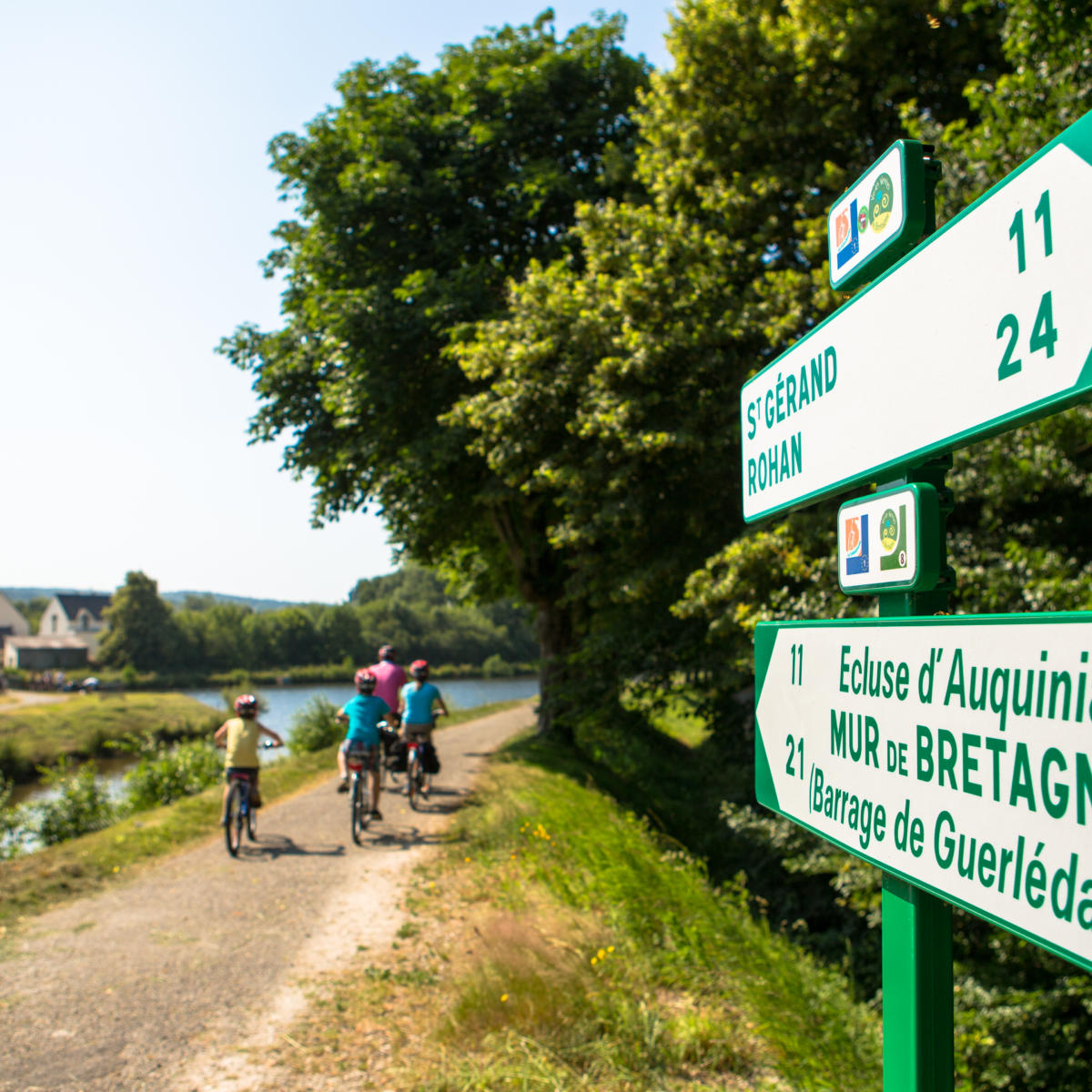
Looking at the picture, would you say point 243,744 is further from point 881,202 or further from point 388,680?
point 881,202

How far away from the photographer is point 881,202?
1.90m

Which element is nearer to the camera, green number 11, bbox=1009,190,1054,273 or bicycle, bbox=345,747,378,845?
green number 11, bbox=1009,190,1054,273

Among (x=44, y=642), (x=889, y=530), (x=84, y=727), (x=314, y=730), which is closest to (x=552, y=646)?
(x=314, y=730)

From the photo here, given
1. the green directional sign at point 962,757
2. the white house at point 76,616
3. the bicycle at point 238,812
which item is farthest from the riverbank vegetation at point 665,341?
the white house at point 76,616

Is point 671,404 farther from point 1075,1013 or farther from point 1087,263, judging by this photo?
point 1087,263

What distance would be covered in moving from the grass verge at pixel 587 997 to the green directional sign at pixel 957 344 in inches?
126

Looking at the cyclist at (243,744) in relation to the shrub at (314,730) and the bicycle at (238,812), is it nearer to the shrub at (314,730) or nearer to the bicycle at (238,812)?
the bicycle at (238,812)

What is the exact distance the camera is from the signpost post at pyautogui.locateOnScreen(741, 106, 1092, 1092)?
1233 mm

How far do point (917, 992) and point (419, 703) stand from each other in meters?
9.75

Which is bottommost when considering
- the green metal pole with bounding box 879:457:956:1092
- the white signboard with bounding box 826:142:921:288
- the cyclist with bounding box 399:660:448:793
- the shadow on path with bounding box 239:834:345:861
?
the shadow on path with bounding box 239:834:345:861

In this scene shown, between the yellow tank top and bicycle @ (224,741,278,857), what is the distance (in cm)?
12

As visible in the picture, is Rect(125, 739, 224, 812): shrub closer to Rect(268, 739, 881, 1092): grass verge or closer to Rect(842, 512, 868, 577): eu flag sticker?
Rect(268, 739, 881, 1092): grass verge

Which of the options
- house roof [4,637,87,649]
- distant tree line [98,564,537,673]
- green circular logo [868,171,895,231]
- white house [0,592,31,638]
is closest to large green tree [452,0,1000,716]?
green circular logo [868,171,895,231]

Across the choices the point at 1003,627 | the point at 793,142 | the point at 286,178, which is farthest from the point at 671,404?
the point at 286,178
